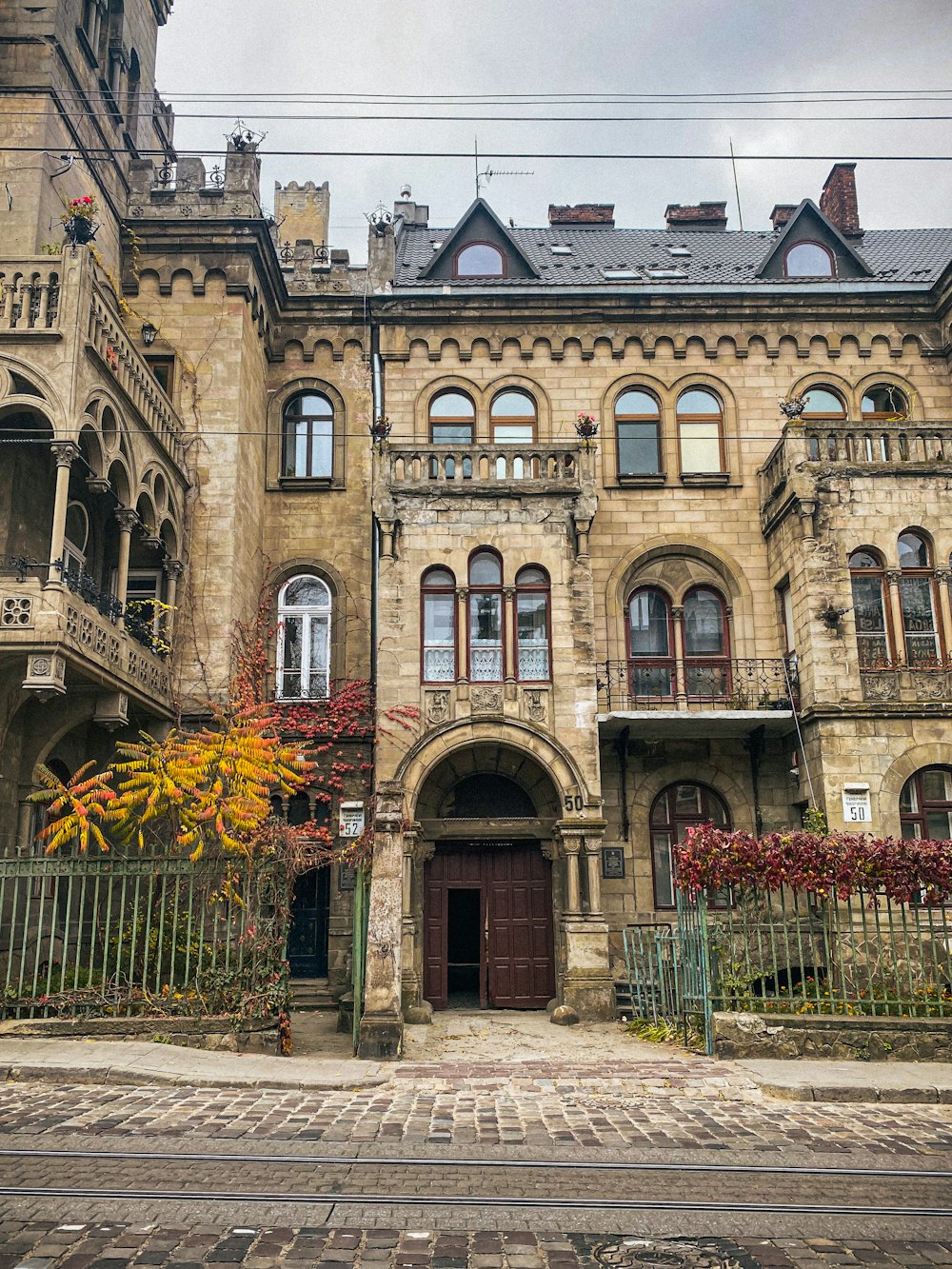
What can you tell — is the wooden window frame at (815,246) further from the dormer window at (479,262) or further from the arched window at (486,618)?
the arched window at (486,618)

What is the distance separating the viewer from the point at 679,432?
2295 centimetres

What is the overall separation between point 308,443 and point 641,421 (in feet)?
23.8

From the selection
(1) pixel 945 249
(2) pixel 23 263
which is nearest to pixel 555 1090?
(2) pixel 23 263

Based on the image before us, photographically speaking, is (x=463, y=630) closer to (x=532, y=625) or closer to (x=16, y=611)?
(x=532, y=625)

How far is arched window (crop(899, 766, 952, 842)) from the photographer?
18812mm

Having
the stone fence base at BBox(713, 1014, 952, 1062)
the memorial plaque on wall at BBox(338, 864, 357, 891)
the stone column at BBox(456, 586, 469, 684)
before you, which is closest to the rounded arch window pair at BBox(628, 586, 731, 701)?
the stone column at BBox(456, 586, 469, 684)

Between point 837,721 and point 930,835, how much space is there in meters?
2.59

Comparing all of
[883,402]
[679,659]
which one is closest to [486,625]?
[679,659]

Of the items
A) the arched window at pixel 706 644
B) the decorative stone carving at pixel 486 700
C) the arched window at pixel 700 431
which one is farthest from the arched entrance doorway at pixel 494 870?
the arched window at pixel 700 431

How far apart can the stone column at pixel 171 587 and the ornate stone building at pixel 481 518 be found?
0.09 meters

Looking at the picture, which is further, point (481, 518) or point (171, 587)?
point (481, 518)

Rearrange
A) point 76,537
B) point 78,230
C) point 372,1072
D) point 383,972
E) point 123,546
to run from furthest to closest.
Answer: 1. point 76,537
2. point 123,546
3. point 78,230
4. point 383,972
5. point 372,1072

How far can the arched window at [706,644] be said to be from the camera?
21422 millimetres

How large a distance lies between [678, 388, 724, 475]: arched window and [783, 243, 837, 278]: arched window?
12.8 ft
